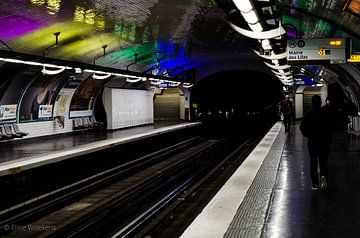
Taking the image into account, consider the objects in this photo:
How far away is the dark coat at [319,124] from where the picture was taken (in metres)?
6.46

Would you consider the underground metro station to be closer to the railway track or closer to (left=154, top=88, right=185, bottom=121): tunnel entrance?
the railway track

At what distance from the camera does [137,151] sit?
20.4 meters

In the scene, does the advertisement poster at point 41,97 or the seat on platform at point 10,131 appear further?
the advertisement poster at point 41,97

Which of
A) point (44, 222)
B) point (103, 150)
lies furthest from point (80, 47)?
point (44, 222)

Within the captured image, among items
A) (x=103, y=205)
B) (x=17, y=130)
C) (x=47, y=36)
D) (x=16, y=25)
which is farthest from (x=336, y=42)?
(x=17, y=130)

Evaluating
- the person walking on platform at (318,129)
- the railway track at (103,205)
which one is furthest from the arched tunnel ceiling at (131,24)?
the railway track at (103,205)

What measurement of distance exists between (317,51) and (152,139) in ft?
41.3

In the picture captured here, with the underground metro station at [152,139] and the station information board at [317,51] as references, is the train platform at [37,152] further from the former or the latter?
the station information board at [317,51]

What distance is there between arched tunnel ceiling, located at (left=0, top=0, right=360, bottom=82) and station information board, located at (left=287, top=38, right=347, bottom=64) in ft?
1.50

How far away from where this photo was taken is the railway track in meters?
8.85

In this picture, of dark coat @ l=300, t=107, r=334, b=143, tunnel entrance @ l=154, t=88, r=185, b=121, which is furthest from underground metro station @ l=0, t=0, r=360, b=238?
tunnel entrance @ l=154, t=88, r=185, b=121

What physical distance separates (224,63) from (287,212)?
27.5 metres

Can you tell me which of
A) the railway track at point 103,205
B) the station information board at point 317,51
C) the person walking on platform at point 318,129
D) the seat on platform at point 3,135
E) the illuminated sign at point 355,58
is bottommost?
the railway track at point 103,205

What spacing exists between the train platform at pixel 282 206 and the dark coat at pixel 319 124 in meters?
0.80
